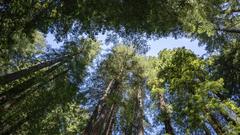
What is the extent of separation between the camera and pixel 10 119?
17.7m

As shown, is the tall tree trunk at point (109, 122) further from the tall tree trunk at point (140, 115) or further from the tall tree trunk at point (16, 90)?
the tall tree trunk at point (16, 90)

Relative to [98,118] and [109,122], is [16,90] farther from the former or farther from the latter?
[109,122]

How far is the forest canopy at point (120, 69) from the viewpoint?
35.1ft

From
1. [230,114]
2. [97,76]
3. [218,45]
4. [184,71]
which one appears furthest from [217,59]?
[97,76]

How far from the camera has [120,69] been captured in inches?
906

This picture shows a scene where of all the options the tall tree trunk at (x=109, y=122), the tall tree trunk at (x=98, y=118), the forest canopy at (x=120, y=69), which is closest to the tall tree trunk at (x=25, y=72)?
the forest canopy at (x=120, y=69)

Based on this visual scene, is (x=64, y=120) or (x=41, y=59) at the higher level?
(x=41, y=59)

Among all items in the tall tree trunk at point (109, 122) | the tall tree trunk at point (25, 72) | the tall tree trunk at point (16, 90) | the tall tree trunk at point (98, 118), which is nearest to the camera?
the tall tree trunk at point (25, 72)

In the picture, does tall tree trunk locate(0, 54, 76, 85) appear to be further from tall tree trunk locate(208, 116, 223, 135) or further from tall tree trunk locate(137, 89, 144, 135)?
tall tree trunk locate(208, 116, 223, 135)

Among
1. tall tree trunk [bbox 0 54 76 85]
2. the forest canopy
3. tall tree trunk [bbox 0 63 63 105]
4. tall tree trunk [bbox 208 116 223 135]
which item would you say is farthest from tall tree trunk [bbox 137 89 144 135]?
tall tree trunk [bbox 0 63 63 105]

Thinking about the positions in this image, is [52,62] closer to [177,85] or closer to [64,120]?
[64,120]

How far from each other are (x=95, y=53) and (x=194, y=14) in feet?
48.6

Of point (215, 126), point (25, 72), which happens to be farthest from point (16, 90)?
point (215, 126)

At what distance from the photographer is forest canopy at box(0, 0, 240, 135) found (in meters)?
10.7
